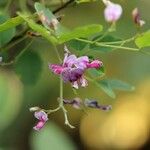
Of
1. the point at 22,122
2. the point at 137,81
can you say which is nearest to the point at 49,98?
the point at 22,122

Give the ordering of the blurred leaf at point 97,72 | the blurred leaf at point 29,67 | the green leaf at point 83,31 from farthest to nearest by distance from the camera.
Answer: the blurred leaf at point 29,67, the blurred leaf at point 97,72, the green leaf at point 83,31

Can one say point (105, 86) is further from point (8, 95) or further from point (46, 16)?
point (8, 95)

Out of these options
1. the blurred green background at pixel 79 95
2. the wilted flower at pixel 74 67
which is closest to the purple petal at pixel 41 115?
the wilted flower at pixel 74 67

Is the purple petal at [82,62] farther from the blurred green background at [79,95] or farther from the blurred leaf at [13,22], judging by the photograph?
the blurred green background at [79,95]

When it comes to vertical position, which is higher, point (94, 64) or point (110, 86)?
point (94, 64)

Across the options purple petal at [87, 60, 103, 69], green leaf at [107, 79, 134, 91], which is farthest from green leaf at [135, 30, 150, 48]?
green leaf at [107, 79, 134, 91]

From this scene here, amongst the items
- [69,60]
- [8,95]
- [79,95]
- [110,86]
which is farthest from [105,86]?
[79,95]

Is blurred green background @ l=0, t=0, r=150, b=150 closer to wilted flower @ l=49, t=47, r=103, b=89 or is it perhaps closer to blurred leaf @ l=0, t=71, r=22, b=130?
blurred leaf @ l=0, t=71, r=22, b=130

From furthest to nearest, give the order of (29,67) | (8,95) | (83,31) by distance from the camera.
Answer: (8,95), (29,67), (83,31)
